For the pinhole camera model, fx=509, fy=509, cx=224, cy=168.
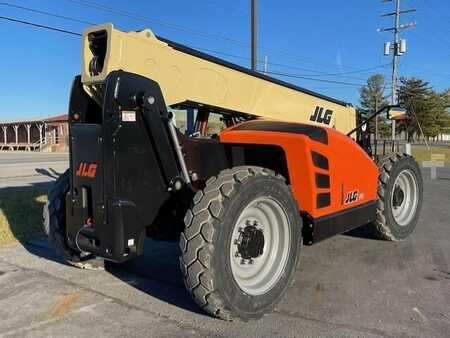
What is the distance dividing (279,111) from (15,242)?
4.10 m

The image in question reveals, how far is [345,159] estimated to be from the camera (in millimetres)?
5473

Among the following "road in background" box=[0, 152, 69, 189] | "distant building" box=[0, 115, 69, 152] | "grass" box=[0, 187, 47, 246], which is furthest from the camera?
"distant building" box=[0, 115, 69, 152]

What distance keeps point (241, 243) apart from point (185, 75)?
5.30ft

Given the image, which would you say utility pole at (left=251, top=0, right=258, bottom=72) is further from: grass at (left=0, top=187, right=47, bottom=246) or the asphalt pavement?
the asphalt pavement

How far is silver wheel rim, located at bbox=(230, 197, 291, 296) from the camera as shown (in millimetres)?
4258

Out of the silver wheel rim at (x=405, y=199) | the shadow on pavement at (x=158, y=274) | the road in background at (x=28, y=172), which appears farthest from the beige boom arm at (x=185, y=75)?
the road in background at (x=28, y=172)

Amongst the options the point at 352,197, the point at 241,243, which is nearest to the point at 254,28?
the point at 352,197

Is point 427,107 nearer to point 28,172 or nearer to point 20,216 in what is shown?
point 28,172

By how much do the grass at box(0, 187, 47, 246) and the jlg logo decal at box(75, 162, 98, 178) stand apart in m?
3.25

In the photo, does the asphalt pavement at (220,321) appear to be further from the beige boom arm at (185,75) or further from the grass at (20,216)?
the beige boom arm at (185,75)

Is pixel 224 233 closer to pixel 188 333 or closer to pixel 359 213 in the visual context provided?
pixel 188 333

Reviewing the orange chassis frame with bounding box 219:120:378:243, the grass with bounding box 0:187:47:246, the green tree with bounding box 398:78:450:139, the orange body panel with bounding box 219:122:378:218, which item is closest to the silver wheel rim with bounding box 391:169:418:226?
the orange body panel with bounding box 219:122:378:218

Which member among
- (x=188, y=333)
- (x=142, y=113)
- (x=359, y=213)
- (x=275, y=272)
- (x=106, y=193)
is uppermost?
(x=142, y=113)

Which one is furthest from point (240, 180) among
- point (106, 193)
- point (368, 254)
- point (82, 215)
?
point (368, 254)
